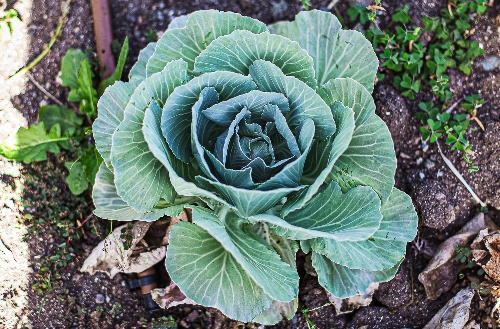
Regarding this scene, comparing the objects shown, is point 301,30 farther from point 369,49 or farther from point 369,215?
point 369,215

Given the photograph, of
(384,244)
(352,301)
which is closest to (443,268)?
(352,301)

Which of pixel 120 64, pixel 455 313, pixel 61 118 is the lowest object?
pixel 455 313

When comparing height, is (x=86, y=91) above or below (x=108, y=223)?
above

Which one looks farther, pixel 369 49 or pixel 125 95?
pixel 369 49

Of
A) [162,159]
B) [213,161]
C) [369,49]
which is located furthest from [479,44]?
[162,159]

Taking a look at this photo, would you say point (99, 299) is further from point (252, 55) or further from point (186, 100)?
point (252, 55)

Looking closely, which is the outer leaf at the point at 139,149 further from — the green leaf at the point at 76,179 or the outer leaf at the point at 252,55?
the green leaf at the point at 76,179

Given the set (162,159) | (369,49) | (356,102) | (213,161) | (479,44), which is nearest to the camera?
(162,159)
